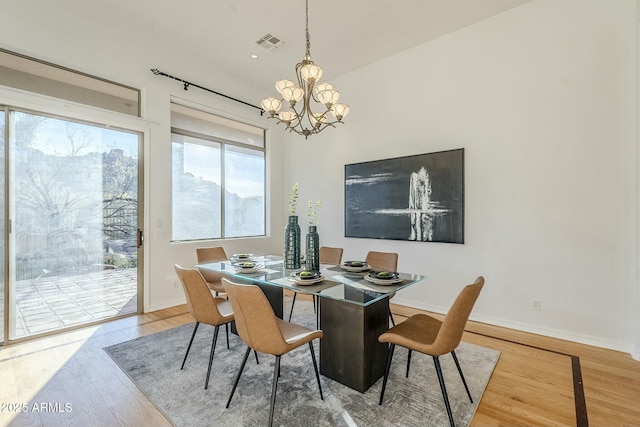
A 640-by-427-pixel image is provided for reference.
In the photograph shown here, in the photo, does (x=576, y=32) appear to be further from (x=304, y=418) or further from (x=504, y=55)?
(x=304, y=418)

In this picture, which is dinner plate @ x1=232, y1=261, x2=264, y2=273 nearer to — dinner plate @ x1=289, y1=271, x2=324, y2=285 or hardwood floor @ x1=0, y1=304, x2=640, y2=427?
dinner plate @ x1=289, y1=271, x2=324, y2=285

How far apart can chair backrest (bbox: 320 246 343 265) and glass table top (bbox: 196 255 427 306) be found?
2.37 ft

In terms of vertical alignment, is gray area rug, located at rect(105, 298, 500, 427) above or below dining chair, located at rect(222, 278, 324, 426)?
below

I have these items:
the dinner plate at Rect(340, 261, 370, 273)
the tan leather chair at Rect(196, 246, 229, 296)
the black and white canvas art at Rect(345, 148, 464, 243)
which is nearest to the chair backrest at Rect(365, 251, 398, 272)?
the dinner plate at Rect(340, 261, 370, 273)

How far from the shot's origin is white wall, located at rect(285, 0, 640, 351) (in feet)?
9.27

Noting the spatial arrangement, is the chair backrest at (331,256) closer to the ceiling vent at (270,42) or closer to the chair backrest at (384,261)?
the chair backrest at (384,261)

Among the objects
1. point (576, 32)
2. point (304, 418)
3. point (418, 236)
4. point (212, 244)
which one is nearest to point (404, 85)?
point (576, 32)

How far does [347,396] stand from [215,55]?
466 cm

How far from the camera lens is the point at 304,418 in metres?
1.84

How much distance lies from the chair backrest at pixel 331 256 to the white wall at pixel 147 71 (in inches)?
77.4

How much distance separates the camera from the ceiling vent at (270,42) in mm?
3869

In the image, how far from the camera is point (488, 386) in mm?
2213

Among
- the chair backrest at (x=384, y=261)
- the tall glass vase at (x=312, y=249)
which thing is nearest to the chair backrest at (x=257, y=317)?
the tall glass vase at (x=312, y=249)

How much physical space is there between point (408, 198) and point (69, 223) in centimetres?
419
